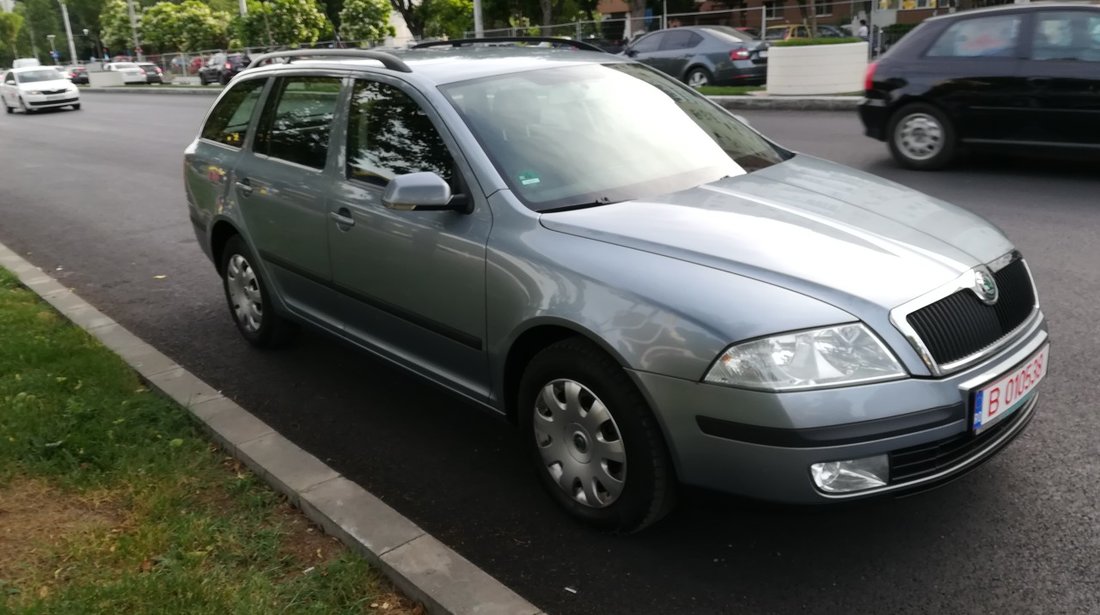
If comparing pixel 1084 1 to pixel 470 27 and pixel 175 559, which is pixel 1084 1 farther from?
pixel 470 27

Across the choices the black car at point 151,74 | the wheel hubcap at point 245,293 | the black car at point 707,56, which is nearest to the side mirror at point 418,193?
the wheel hubcap at point 245,293

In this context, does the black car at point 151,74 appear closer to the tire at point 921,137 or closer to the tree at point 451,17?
the tree at point 451,17

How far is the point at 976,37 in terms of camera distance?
8852mm

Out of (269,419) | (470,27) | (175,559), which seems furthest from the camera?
(470,27)

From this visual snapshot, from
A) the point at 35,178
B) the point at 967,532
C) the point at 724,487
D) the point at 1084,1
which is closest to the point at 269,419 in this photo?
the point at 724,487

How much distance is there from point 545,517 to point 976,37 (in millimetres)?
7563

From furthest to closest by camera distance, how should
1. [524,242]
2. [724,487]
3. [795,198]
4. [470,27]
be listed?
[470,27] < [795,198] < [524,242] < [724,487]

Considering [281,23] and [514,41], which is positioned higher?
[281,23]

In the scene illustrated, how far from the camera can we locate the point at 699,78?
19.5 m

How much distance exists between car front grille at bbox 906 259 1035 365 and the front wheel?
1684cm

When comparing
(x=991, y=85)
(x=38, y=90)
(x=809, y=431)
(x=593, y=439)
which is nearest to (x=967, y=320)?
(x=809, y=431)

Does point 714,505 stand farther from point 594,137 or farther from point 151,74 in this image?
point 151,74

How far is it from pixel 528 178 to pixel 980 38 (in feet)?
23.1

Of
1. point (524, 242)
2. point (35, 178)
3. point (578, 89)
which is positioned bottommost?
point (35, 178)
